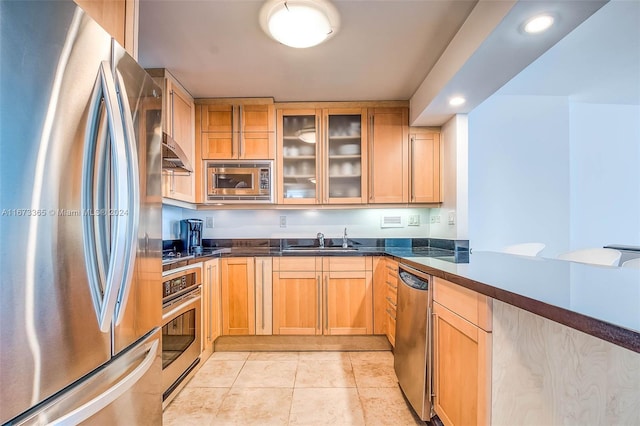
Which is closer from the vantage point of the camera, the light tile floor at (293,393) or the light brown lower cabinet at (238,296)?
the light tile floor at (293,393)

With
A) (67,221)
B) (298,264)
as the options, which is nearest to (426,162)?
(298,264)

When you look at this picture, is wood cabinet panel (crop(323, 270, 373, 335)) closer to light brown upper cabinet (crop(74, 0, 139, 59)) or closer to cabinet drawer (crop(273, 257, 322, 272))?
cabinet drawer (crop(273, 257, 322, 272))

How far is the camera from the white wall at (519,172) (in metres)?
2.91

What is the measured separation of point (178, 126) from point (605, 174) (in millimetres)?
4444

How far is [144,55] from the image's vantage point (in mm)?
2107

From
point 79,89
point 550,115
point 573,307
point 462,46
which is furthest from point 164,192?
point 550,115

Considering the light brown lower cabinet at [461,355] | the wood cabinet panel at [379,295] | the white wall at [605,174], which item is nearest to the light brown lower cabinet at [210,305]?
the wood cabinet panel at [379,295]

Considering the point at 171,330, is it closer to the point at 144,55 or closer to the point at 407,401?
the point at 407,401

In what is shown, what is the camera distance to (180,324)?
1.95 metres

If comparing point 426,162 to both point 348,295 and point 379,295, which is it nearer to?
point 379,295

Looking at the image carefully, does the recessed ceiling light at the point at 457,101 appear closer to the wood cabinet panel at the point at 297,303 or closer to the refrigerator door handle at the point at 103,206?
the wood cabinet panel at the point at 297,303

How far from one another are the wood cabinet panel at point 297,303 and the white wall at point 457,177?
4.38 feet

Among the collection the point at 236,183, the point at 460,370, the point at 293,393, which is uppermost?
the point at 236,183

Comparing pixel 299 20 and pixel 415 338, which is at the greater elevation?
pixel 299 20
